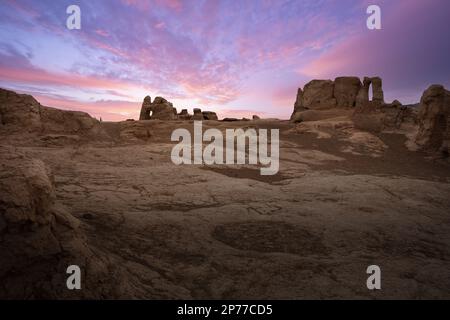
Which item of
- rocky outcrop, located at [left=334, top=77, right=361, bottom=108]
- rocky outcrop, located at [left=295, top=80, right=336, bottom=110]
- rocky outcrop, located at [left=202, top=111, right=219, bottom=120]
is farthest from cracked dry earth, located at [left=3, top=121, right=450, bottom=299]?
rocky outcrop, located at [left=202, top=111, right=219, bottom=120]

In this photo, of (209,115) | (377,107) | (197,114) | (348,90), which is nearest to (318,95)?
(348,90)

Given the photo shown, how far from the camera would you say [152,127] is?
799 inches

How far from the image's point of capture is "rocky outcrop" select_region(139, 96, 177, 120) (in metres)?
29.4

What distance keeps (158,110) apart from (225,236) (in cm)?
2670

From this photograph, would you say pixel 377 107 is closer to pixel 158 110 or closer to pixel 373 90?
pixel 373 90

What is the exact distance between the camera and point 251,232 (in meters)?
5.05

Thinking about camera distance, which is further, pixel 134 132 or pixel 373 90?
pixel 373 90

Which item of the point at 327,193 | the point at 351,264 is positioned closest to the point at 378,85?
the point at 327,193

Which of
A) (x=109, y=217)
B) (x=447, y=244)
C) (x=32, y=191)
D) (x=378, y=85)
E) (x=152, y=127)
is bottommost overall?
(x=447, y=244)

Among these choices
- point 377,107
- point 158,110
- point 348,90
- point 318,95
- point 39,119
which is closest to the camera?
point 39,119

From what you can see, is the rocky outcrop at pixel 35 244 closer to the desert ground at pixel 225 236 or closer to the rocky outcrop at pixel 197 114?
the desert ground at pixel 225 236

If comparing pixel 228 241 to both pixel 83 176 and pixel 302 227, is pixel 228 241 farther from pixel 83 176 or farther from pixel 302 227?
pixel 83 176

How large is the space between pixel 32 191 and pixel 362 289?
3.45m

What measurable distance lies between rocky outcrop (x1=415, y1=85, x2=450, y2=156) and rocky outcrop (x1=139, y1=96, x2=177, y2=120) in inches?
803
